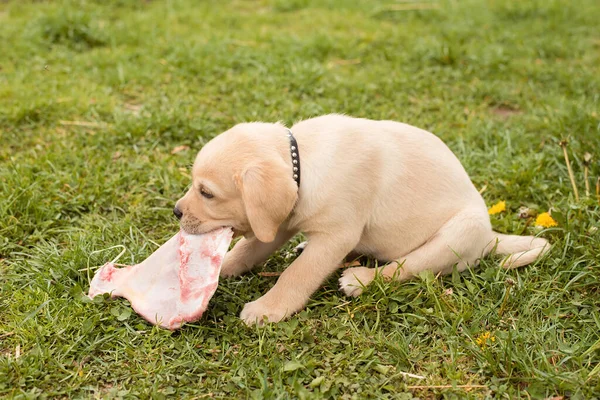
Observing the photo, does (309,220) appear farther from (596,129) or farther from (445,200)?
(596,129)

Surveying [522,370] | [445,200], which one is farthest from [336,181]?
[522,370]

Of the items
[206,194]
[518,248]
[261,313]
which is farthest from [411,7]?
[261,313]

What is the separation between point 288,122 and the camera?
219 inches

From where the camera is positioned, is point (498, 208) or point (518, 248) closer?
point (518, 248)

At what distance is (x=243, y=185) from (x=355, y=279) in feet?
3.06

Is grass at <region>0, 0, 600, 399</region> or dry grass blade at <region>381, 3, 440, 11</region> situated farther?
dry grass blade at <region>381, 3, 440, 11</region>

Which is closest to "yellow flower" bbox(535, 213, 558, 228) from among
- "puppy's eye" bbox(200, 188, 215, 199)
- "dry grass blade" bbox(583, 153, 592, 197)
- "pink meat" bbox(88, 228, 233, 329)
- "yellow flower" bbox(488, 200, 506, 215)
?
"yellow flower" bbox(488, 200, 506, 215)

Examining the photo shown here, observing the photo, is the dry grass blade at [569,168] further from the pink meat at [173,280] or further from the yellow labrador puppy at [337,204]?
the pink meat at [173,280]

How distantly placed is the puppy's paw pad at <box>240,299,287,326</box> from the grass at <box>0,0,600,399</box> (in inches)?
2.8

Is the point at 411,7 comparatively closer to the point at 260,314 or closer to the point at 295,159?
the point at 295,159

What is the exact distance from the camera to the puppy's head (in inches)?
124

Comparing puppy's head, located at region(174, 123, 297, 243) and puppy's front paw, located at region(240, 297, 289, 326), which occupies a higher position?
puppy's head, located at region(174, 123, 297, 243)

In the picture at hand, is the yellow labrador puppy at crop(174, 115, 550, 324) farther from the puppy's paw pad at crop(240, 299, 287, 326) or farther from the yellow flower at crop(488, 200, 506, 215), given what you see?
the yellow flower at crop(488, 200, 506, 215)

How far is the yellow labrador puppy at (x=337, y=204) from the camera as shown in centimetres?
325
